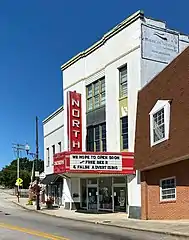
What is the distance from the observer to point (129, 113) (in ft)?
89.8

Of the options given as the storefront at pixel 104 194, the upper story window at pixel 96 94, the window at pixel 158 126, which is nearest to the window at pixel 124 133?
the storefront at pixel 104 194

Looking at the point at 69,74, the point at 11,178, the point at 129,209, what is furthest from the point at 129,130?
the point at 11,178

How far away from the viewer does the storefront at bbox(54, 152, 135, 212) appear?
27.6 m

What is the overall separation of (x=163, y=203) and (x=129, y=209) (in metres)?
3.46

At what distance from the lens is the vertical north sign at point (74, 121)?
32.4m

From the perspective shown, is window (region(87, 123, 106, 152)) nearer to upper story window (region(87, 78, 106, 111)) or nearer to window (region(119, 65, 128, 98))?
upper story window (region(87, 78, 106, 111))

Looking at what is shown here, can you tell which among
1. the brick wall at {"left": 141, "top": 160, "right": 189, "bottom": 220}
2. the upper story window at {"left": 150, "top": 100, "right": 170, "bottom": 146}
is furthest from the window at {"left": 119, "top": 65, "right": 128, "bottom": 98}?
the brick wall at {"left": 141, "top": 160, "right": 189, "bottom": 220}

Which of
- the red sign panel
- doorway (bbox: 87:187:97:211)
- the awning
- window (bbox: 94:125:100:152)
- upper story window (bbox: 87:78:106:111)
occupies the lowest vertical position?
doorway (bbox: 87:187:97:211)

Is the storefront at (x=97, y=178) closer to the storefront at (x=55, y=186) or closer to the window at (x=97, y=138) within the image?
the window at (x=97, y=138)

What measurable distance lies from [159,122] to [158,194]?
13.7 ft

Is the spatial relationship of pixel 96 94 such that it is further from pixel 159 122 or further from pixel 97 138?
pixel 159 122

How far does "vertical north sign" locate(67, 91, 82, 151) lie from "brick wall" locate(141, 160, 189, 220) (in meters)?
8.34

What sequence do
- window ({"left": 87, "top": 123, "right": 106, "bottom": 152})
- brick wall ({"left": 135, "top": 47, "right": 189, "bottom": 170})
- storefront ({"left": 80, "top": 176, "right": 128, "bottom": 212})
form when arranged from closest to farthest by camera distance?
brick wall ({"left": 135, "top": 47, "right": 189, "bottom": 170}), storefront ({"left": 80, "top": 176, "right": 128, "bottom": 212}), window ({"left": 87, "top": 123, "right": 106, "bottom": 152})

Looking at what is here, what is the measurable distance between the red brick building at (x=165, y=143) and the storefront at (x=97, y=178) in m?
2.10
